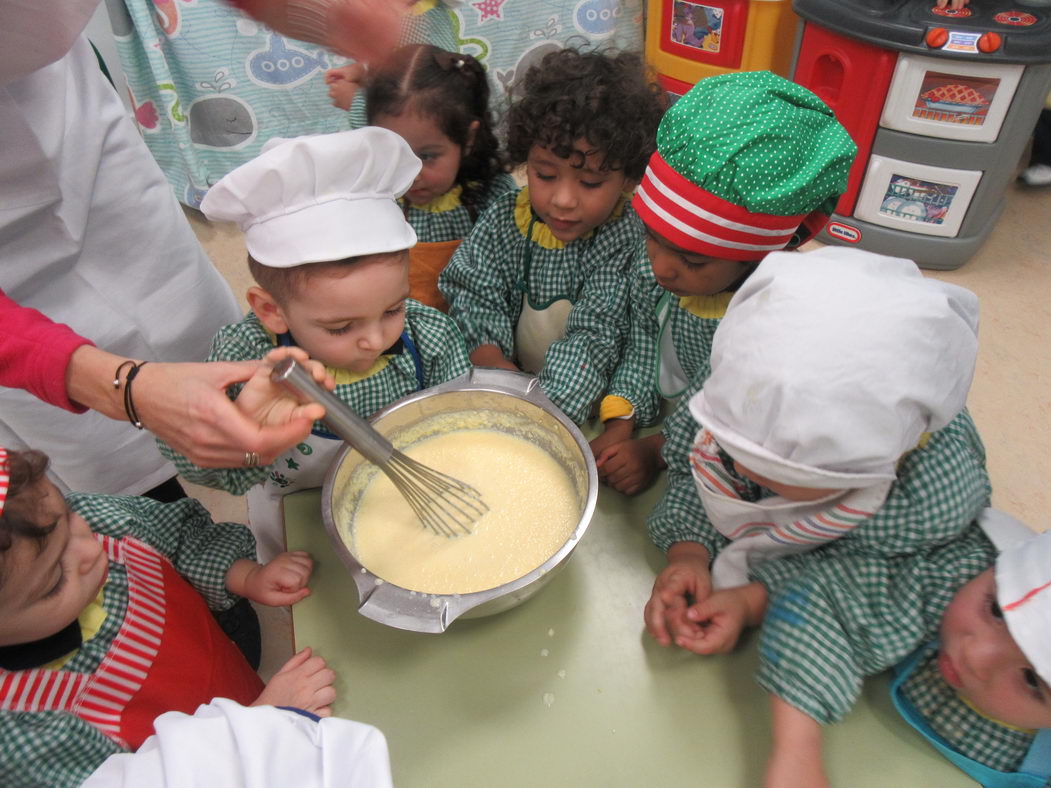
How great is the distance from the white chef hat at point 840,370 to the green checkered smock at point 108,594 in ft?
2.19

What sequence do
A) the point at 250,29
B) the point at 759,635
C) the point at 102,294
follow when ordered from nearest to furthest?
the point at 759,635 < the point at 102,294 < the point at 250,29

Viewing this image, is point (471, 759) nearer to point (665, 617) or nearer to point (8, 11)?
point (665, 617)

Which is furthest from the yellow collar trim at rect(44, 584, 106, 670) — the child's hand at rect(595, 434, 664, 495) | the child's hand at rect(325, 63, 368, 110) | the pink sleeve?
the child's hand at rect(325, 63, 368, 110)

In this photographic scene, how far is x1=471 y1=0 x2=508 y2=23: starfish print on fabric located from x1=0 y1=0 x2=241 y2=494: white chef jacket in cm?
158

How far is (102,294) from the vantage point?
99 centimetres

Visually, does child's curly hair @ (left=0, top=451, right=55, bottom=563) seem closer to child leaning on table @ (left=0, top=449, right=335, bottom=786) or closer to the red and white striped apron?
child leaning on table @ (left=0, top=449, right=335, bottom=786)

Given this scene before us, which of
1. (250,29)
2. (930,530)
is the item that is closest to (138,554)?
(930,530)

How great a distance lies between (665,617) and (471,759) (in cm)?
25

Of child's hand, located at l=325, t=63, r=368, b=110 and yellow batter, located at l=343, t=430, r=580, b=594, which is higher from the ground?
child's hand, located at l=325, t=63, r=368, b=110

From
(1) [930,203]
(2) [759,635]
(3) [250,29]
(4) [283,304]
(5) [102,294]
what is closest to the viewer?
(2) [759,635]

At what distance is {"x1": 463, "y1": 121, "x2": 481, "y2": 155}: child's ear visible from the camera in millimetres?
1313

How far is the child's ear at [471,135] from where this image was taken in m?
1.31

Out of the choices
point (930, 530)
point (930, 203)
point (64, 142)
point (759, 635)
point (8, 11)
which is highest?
point (8, 11)

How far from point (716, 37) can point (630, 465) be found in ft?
5.75
